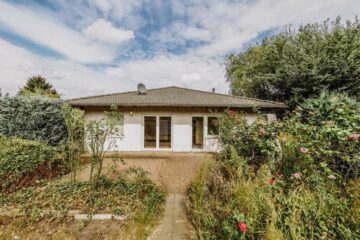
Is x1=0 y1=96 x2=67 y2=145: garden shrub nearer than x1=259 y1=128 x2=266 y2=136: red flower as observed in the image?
No

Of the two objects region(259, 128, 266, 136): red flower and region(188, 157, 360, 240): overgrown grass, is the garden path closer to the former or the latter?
region(188, 157, 360, 240): overgrown grass

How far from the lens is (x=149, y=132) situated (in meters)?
12.9

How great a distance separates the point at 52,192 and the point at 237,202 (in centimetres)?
488

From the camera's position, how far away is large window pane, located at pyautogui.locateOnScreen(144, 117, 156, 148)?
42.0 ft

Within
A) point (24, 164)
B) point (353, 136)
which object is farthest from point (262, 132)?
point (24, 164)

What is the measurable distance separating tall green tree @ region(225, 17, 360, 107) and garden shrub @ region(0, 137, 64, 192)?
16874mm

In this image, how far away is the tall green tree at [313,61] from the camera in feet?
45.8

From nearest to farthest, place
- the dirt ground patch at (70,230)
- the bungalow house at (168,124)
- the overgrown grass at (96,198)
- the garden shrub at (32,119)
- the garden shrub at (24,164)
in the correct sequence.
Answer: the dirt ground patch at (70,230) → the overgrown grass at (96,198) → the garden shrub at (24,164) → the garden shrub at (32,119) → the bungalow house at (168,124)

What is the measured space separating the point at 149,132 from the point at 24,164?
294 inches

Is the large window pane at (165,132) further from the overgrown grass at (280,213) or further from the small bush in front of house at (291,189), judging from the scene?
the overgrown grass at (280,213)

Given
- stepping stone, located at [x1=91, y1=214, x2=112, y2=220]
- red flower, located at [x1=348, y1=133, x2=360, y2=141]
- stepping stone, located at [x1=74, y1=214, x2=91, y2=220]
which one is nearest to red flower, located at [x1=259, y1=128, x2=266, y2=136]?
red flower, located at [x1=348, y1=133, x2=360, y2=141]

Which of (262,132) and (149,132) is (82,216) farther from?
(149,132)

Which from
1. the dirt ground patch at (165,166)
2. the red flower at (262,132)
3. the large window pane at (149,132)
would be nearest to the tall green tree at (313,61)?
the dirt ground patch at (165,166)

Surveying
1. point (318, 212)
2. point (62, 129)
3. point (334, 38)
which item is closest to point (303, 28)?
point (334, 38)
